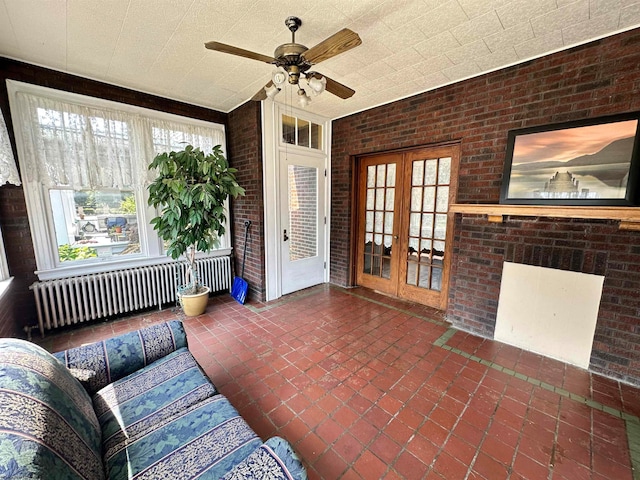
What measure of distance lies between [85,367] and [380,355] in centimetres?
220

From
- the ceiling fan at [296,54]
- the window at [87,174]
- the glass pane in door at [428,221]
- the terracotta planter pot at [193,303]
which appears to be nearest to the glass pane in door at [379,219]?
the glass pane in door at [428,221]

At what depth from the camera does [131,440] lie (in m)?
1.19

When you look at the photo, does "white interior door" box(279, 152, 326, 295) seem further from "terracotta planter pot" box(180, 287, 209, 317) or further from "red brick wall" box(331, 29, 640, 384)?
"red brick wall" box(331, 29, 640, 384)

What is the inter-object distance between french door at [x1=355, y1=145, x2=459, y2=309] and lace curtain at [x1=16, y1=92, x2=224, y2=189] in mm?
2895

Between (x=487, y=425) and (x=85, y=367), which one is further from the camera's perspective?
(x=487, y=425)

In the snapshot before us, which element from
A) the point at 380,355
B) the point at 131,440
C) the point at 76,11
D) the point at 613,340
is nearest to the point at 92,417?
the point at 131,440

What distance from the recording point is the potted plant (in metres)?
2.93

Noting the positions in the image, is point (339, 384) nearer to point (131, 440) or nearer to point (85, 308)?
point (131, 440)

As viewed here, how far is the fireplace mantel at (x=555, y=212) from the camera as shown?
6.63 feet

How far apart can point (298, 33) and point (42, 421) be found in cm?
266

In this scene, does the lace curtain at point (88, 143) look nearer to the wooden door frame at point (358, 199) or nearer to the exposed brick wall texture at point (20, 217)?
the exposed brick wall texture at point (20, 217)

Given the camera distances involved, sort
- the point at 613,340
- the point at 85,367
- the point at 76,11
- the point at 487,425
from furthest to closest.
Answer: the point at 613,340, the point at 76,11, the point at 487,425, the point at 85,367

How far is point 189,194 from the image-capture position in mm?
2926

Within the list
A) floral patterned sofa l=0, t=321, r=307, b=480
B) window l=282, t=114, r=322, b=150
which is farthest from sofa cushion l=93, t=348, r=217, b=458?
window l=282, t=114, r=322, b=150
